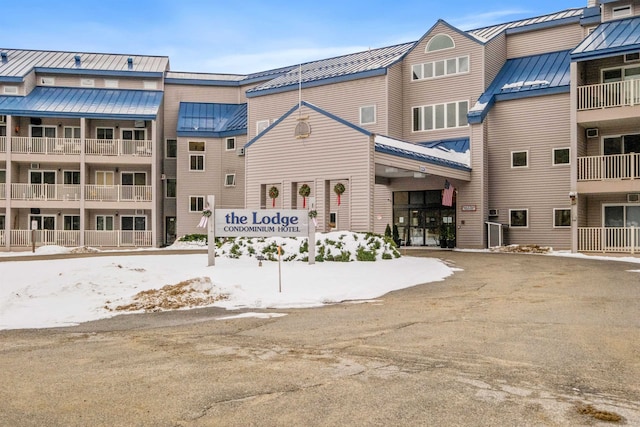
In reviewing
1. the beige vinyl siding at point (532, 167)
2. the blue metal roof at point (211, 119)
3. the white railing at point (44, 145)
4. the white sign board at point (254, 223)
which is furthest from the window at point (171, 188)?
the white sign board at point (254, 223)

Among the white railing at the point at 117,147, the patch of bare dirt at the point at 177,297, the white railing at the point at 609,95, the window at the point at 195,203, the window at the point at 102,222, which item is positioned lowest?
the patch of bare dirt at the point at 177,297

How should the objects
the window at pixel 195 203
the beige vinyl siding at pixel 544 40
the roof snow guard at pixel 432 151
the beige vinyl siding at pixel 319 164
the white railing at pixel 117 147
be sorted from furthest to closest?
1. the window at pixel 195 203
2. the white railing at pixel 117 147
3. the beige vinyl siding at pixel 544 40
4. the roof snow guard at pixel 432 151
5. the beige vinyl siding at pixel 319 164

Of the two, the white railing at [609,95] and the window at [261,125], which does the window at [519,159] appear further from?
the window at [261,125]

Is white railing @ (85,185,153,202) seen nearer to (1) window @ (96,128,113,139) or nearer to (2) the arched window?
(1) window @ (96,128,113,139)

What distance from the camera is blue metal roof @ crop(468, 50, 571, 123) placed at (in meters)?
29.2

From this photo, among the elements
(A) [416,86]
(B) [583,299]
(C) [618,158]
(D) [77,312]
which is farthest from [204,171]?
(B) [583,299]

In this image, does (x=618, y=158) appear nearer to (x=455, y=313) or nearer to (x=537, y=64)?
(x=537, y=64)

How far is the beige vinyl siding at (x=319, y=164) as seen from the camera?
2228cm

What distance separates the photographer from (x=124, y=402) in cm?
543

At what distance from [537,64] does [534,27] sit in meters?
2.21

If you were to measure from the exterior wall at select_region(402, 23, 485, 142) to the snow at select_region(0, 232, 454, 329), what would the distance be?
15.2 meters

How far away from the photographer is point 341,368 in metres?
6.58

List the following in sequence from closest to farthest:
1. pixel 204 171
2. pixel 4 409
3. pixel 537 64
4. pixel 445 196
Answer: pixel 4 409
pixel 445 196
pixel 537 64
pixel 204 171

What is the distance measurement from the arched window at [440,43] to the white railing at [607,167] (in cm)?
1005
